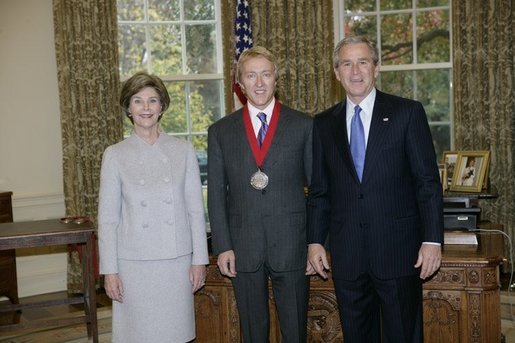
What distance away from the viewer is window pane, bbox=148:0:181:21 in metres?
6.04

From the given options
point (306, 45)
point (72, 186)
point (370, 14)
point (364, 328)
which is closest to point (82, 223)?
point (72, 186)

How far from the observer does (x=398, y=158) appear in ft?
7.86

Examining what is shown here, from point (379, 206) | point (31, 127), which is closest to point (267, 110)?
point (379, 206)

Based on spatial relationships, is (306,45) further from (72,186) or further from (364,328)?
(364,328)

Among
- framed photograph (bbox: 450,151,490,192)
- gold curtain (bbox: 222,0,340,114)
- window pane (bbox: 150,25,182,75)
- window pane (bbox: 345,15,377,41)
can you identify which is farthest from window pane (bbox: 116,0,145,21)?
framed photograph (bbox: 450,151,490,192)

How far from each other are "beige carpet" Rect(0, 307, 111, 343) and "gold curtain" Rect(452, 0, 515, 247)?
3557 millimetres

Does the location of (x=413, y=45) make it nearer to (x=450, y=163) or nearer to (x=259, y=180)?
(x=450, y=163)

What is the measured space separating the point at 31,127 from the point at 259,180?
3655 mm

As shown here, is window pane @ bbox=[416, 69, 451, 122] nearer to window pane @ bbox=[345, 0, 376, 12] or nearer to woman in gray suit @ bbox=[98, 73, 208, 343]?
window pane @ bbox=[345, 0, 376, 12]

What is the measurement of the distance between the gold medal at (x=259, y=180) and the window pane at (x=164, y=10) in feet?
12.8

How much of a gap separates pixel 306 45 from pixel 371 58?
348 cm

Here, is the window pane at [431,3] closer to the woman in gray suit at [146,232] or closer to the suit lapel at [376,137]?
the suit lapel at [376,137]

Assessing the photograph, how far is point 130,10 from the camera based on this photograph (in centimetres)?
598

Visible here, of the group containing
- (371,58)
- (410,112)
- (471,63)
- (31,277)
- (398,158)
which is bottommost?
(31,277)
